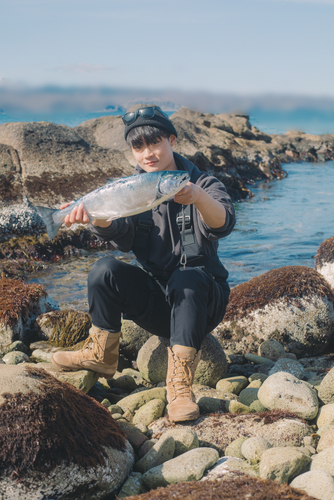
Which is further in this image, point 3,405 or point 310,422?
point 310,422

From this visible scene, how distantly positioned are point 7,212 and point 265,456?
1042 cm

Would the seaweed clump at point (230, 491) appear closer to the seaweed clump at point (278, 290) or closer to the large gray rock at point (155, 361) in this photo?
the large gray rock at point (155, 361)

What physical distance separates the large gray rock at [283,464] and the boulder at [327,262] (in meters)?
5.05

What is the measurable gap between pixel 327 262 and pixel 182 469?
18.6 feet

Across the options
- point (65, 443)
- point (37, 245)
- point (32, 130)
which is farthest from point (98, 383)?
point (32, 130)

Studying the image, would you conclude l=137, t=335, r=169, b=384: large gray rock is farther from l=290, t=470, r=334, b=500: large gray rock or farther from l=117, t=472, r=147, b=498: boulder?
l=290, t=470, r=334, b=500: large gray rock

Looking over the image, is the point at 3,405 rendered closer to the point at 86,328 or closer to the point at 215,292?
the point at 215,292

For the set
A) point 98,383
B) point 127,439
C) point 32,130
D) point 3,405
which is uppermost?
point 32,130

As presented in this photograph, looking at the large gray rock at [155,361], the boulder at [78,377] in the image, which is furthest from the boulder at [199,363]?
the boulder at [78,377]

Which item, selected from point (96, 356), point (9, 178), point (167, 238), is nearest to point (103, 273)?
point (167, 238)

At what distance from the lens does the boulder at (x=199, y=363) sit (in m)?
4.74

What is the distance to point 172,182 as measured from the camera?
11.0ft

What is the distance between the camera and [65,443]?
9.07 ft

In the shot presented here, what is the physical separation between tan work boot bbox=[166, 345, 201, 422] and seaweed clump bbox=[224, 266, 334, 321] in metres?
2.71
